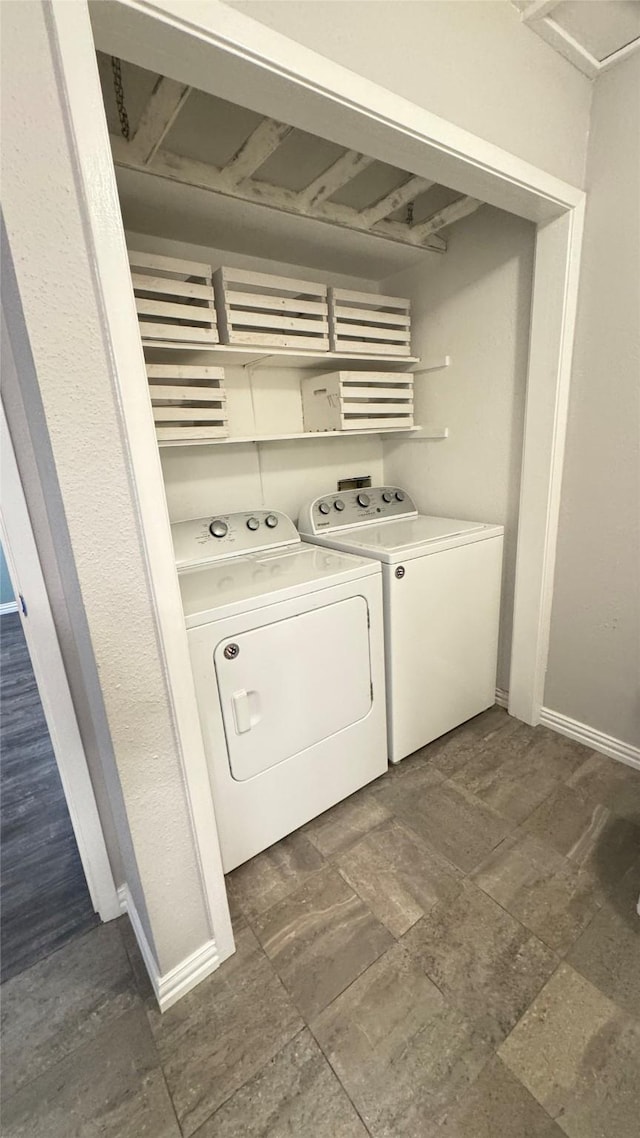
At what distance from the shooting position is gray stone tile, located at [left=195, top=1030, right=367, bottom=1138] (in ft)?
2.91

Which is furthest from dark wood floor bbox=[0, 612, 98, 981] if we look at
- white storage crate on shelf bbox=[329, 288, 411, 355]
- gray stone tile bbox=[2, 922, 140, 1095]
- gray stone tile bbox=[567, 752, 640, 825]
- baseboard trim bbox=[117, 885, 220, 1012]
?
white storage crate on shelf bbox=[329, 288, 411, 355]

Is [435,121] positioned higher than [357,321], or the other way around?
[435,121]

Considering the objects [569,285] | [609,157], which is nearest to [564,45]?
[609,157]

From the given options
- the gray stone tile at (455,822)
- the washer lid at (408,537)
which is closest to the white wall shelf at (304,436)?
the washer lid at (408,537)

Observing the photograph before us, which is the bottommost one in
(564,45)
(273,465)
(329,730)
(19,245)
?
(329,730)

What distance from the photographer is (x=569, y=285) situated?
5.16 feet

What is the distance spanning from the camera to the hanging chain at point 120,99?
3.52 feet

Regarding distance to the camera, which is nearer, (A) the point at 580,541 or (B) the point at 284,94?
(B) the point at 284,94

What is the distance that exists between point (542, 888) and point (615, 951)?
0.68ft

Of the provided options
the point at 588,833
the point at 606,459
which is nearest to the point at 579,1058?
the point at 588,833

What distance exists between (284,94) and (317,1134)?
2110 mm

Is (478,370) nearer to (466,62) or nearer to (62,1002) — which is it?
(466,62)

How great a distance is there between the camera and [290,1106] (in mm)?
921

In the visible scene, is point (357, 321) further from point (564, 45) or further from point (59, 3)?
point (59, 3)
